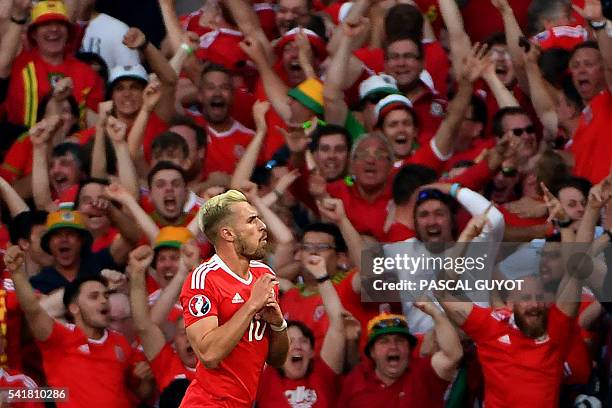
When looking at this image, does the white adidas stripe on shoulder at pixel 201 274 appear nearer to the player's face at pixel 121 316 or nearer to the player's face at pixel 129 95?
the player's face at pixel 121 316

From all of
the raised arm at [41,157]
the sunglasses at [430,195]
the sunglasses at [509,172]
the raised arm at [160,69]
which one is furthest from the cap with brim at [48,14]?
the sunglasses at [509,172]

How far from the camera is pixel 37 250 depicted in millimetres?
10750

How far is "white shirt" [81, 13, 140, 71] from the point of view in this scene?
40.4 ft

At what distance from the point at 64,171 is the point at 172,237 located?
1.33 metres

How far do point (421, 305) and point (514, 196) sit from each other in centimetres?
156

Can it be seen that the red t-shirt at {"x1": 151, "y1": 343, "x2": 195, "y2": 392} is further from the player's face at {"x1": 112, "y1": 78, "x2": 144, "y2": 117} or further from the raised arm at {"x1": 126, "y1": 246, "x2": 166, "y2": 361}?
the player's face at {"x1": 112, "y1": 78, "x2": 144, "y2": 117}

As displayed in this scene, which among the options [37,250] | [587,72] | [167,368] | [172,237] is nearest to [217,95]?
[172,237]

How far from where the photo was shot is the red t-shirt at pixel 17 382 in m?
9.70

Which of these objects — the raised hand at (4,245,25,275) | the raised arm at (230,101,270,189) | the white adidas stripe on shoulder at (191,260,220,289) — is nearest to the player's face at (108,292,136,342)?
the raised hand at (4,245,25,275)

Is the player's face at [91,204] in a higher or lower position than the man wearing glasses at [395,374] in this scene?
higher

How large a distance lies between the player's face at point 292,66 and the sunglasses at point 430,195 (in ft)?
6.45

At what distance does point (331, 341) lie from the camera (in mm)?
9602

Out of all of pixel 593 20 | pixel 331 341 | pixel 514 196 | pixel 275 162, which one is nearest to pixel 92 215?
pixel 275 162

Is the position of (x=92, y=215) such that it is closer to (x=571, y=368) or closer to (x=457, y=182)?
(x=457, y=182)
